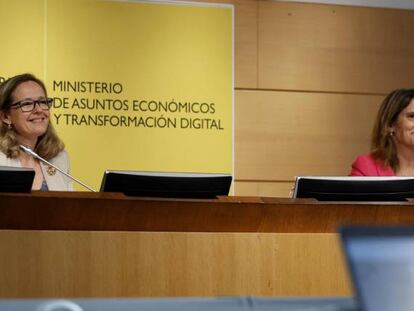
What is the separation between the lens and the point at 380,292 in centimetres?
58

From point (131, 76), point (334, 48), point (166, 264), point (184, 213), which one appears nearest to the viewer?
point (166, 264)

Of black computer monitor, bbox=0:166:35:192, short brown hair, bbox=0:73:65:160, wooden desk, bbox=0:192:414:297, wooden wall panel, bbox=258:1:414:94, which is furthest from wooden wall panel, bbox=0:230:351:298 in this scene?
wooden wall panel, bbox=258:1:414:94

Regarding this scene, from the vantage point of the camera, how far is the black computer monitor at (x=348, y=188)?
2615mm

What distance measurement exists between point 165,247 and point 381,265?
179 cm

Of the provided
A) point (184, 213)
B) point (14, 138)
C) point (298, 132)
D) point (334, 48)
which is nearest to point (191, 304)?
point (184, 213)

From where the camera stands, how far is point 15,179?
2.37 m

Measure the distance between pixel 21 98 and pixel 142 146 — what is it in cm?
104

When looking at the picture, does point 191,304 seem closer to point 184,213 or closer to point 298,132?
point 184,213

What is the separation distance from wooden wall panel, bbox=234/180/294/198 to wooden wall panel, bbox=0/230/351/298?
2.45m

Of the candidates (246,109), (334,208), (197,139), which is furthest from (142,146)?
(334,208)

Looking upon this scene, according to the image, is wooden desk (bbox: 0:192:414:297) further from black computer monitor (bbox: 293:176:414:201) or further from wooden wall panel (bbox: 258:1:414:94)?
wooden wall panel (bbox: 258:1:414:94)

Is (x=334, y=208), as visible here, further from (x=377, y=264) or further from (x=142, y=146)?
(x=142, y=146)

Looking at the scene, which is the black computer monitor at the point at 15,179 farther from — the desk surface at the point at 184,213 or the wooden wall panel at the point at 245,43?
the wooden wall panel at the point at 245,43

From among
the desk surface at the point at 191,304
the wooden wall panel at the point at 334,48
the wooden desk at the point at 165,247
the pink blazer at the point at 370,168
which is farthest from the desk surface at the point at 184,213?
the wooden wall panel at the point at 334,48
